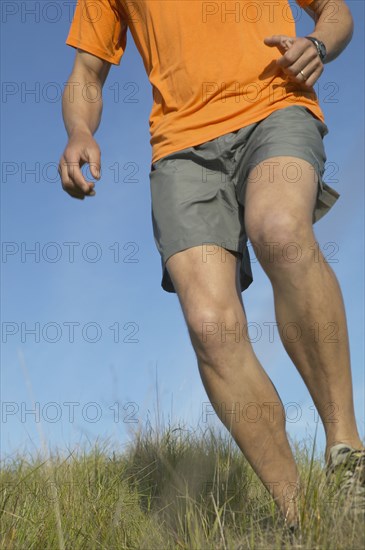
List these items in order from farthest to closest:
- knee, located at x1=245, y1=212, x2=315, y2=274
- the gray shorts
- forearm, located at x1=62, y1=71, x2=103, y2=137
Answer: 1. forearm, located at x1=62, y1=71, x2=103, y2=137
2. the gray shorts
3. knee, located at x1=245, y1=212, x2=315, y2=274

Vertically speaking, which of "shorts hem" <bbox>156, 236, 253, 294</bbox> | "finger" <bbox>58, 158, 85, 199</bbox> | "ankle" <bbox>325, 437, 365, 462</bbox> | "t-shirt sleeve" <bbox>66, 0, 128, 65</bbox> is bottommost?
"ankle" <bbox>325, 437, 365, 462</bbox>

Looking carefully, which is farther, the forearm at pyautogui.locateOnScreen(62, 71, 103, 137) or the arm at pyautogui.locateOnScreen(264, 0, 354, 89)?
the forearm at pyautogui.locateOnScreen(62, 71, 103, 137)

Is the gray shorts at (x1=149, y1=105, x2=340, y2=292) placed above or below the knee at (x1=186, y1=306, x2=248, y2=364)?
above

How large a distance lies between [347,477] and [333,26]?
1.56 meters

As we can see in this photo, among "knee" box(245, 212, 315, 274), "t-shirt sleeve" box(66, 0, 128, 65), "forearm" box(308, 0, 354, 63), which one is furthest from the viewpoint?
"t-shirt sleeve" box(66, 0, 128, 65)

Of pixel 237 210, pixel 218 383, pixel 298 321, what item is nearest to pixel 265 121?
pixel 237 210

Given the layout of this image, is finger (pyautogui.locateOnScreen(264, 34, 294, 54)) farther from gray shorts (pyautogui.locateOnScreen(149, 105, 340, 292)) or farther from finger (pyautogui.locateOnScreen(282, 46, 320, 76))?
gray shorts (pyautogui.locateOnScreen(149, 105, 340, 292))

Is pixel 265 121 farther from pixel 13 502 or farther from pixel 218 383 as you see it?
pixel 13 502

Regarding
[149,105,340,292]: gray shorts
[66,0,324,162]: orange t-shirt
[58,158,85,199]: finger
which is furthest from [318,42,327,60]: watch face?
[58,158,85,199]: finger

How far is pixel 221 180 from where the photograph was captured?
233cm

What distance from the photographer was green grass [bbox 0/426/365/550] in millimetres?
1891

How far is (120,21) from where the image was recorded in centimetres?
295

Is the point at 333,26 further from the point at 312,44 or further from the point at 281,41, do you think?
the point at 281,41

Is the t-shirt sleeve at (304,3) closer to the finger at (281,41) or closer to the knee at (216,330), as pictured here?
the finger at (281,41)
